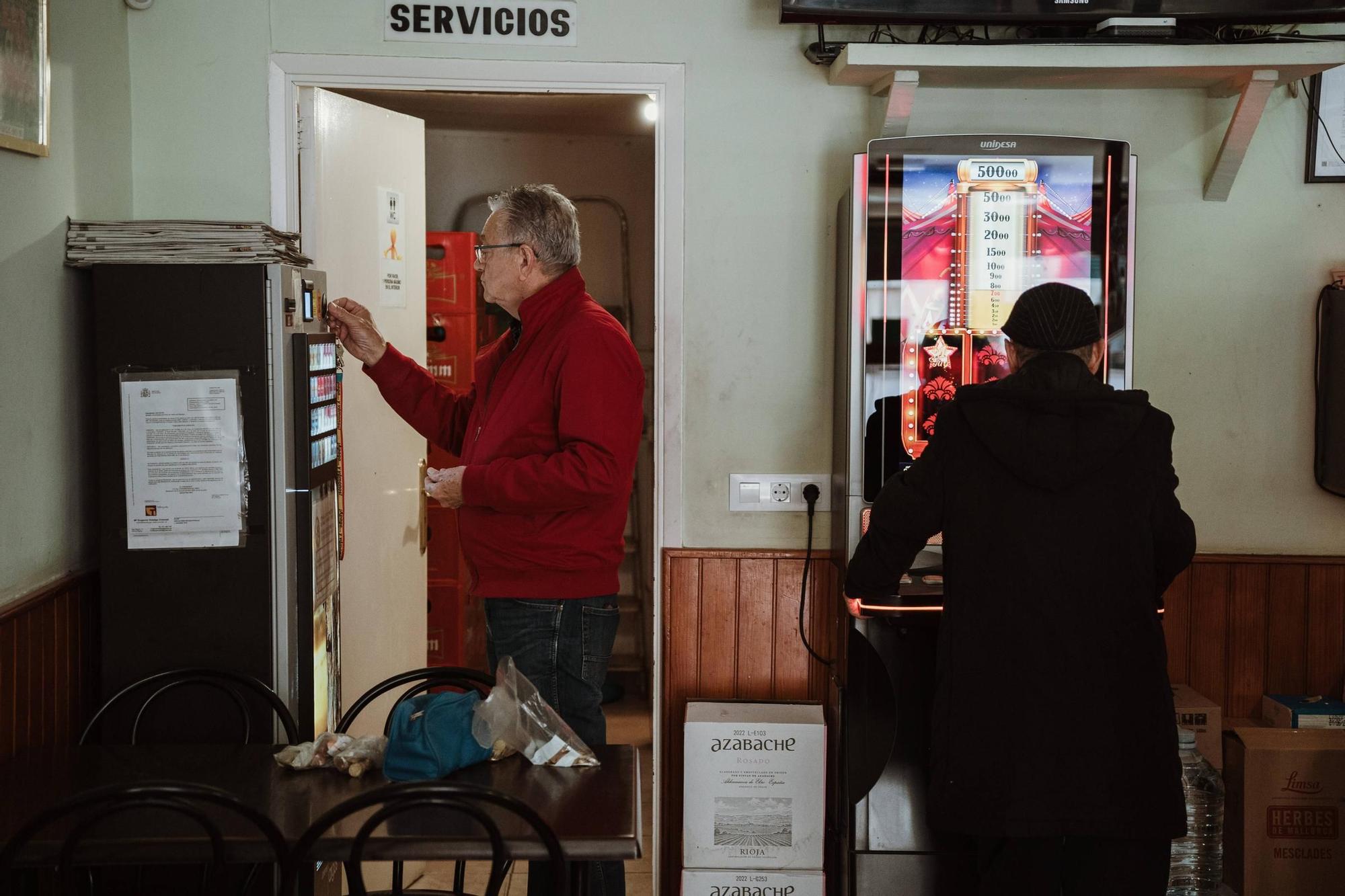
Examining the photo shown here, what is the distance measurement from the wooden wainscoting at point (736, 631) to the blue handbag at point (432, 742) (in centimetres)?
114

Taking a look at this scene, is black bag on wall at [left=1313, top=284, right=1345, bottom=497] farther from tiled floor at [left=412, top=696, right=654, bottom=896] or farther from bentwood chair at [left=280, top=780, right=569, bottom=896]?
bentwood chair at [left=280, top=780, right=569, bottom=896]

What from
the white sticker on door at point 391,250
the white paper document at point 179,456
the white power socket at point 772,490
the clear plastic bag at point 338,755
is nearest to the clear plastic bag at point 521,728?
the clear plastic bag at point 338,755

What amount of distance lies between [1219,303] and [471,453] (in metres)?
1.92

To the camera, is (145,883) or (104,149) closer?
(145,883)

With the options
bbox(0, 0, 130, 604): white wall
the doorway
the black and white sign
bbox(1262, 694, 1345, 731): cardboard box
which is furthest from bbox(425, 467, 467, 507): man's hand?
the doorway

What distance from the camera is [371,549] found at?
3211 millimetres

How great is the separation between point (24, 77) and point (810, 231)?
1748 mm

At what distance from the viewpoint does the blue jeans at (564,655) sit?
247 centimetres

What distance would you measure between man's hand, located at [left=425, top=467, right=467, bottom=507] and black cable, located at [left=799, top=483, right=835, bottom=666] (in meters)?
0.92

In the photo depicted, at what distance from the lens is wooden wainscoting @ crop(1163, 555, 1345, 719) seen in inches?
117

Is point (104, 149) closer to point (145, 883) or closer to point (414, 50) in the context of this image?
point (414, 50)

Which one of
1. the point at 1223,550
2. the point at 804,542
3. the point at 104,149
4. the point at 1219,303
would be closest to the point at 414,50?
the point at 104,149

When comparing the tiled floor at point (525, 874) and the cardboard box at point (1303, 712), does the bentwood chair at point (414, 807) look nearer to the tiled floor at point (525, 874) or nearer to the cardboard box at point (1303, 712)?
the tiled floor at point (525, 874)

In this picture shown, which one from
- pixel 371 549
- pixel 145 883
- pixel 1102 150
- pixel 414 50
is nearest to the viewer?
pixel 145 883
